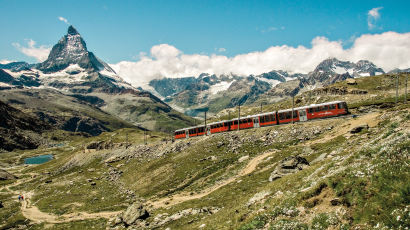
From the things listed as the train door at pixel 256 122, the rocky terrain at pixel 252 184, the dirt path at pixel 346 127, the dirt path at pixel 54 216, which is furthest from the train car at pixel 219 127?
the dirt path at pixel 54 216

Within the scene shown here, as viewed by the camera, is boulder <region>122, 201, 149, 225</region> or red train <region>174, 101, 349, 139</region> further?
red train <region>174, 101, 349, 139</region>

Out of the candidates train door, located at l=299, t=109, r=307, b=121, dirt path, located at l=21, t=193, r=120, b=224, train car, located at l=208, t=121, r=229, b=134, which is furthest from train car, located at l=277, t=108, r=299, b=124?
dirt path, located at l=21, t=193, r=120, b=224

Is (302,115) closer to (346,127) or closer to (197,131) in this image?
(346,127)

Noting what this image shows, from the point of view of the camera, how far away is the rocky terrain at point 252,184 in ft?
44.3

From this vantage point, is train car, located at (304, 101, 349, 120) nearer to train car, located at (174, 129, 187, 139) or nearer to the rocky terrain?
the rocky terrain

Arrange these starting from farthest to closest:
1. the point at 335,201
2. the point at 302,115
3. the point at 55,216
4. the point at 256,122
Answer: the point at 256,122 < the point at 302,115 < the point at 55,216 < the point at 335,201

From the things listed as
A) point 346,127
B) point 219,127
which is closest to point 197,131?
point 219,127

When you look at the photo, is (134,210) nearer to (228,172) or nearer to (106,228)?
(106,228)

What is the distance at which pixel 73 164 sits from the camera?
11862 cm

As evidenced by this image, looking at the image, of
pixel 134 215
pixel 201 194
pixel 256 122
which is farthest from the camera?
pixel 256 122

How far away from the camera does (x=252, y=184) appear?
33562mm

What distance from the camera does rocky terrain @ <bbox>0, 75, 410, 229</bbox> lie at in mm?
13492

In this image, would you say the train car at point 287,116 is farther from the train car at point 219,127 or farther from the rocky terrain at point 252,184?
the train car at point 219,127

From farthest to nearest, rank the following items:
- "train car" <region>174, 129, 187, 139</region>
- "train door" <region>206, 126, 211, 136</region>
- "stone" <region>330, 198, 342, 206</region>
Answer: "train car" <region>174, 129, 187, 139</region> < "train door" <region>206, 126, 211, 136</region> < "stone" <region>330, 198, 342, 206</region>
